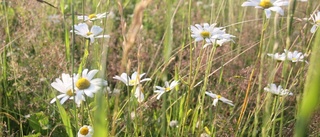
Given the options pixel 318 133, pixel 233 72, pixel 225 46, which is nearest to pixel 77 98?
pixel 318 133

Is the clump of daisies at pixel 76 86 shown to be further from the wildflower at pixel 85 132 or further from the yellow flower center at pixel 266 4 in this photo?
the yellow flower center at pixel 266 4

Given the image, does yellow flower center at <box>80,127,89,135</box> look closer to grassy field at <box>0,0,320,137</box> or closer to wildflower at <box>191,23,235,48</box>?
grassy field at <box>0,0,320,137</box>

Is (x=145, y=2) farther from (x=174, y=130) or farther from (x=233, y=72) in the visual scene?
(x=233, y=72)

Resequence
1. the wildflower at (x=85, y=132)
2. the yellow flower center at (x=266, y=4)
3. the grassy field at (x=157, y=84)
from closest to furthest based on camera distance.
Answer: the grassy field at (x=157, y=84), the wildflower at (x=85, y=132), the yellow flower center at (x=266, y=4)

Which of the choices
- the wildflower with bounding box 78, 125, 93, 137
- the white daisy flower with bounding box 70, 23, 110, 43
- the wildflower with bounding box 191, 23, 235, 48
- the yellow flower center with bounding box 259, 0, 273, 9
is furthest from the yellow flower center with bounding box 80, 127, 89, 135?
the yellow flower center with bounding box 259, 0, 273, 9

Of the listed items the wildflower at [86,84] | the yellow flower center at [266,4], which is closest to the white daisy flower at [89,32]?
the wildflower at [86,84]

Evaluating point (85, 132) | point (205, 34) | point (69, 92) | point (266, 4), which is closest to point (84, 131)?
point (85, 132)

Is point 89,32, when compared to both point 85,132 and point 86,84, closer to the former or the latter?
point 86,84
